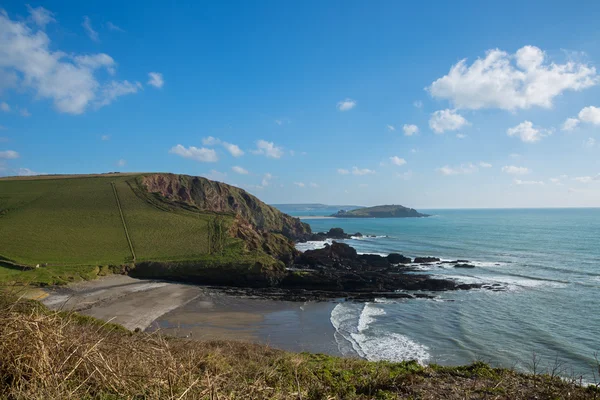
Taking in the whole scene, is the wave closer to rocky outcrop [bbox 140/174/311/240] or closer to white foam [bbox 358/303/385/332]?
white foam [bbox 358/303/385/332]

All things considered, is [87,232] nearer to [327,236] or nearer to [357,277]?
[357,277]

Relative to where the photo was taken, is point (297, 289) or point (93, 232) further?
point (93, 232)

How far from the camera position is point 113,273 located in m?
40.3

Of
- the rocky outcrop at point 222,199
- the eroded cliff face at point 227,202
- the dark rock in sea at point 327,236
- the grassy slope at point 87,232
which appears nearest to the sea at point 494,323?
the grassy slope at point 87,232

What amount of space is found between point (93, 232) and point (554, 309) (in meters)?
55.2

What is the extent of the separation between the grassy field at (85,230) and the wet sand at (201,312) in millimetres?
6184

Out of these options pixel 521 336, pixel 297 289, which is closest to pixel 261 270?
pixel 297 289

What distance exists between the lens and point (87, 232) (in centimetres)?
5006

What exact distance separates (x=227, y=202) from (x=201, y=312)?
203 feet

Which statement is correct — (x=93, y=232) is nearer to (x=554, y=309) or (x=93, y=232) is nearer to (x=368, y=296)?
(x=368, y=296)

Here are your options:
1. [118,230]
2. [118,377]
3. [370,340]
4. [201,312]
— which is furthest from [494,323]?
[118,230]

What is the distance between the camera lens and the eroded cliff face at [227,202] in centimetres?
6522

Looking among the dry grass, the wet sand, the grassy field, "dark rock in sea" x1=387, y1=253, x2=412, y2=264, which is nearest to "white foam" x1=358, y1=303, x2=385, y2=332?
the wet sand

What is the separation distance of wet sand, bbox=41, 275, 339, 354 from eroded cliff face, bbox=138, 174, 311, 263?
A: 21.0m
